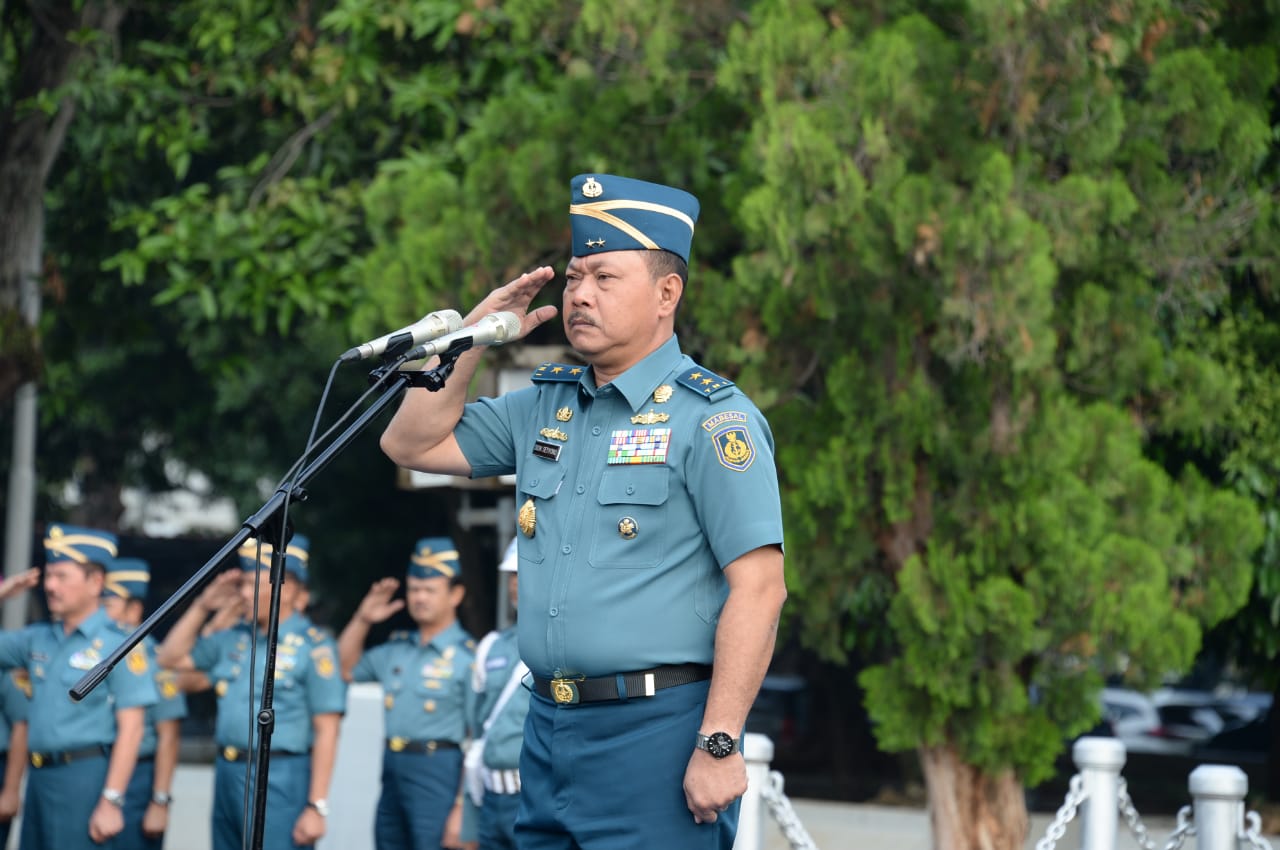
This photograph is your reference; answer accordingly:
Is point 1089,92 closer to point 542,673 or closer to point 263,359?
point 542,673

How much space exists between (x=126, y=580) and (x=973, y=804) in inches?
173

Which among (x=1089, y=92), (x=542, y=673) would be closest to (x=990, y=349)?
(x=1089, y=92)

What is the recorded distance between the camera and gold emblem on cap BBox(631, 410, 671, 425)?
141 inches

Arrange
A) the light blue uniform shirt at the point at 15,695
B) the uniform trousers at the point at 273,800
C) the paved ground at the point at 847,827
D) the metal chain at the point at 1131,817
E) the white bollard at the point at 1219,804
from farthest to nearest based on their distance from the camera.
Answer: the paved ground at the point at 847,827 → the light blue uniform shirt at the point at 15,695 → the uniform trousers at the point at 273,800 → the metal chain at the point at 1131,817 → the white bollard at the point at 1219,804

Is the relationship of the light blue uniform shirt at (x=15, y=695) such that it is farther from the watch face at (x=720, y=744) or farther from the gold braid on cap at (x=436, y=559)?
the watch face at (x=720, y=744)

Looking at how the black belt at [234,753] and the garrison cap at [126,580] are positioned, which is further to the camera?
the garrison cap at [126,580]

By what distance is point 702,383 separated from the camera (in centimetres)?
361

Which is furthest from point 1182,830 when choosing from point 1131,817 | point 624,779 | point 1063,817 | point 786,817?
point 624,779

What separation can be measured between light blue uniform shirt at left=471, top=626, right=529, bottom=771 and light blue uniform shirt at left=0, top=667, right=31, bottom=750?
2.09 m

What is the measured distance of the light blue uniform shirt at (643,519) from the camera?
3.42 metres

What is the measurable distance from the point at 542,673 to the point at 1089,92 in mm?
5566

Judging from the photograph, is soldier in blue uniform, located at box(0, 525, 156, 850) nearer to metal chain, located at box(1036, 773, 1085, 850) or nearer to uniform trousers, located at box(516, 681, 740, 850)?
metal chain, located at box(1036, 773, 1085, 850)

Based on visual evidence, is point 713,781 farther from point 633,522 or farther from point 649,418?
point 649,418

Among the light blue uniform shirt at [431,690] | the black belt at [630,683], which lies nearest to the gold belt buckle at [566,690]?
the black belt at [630,683]
